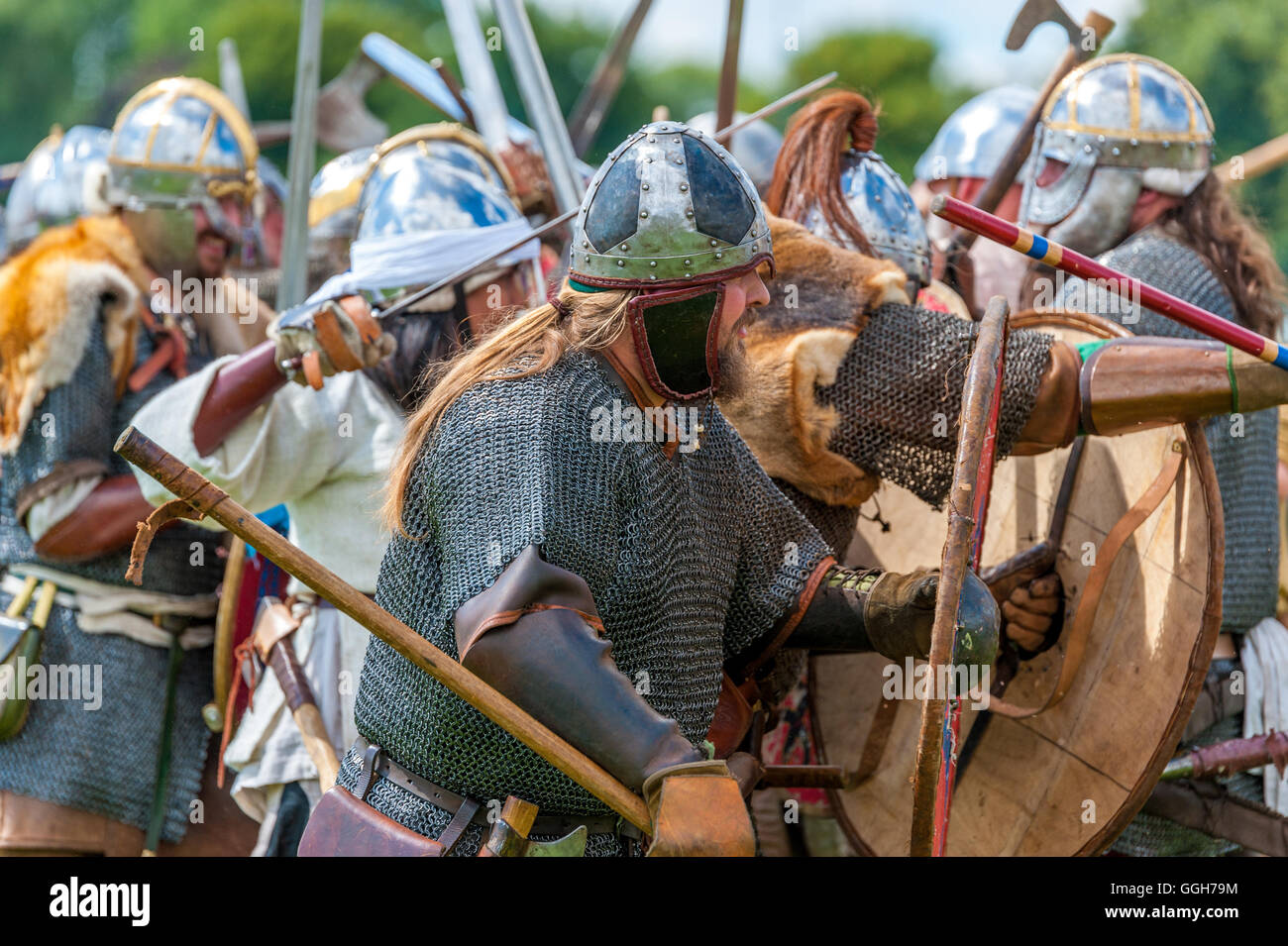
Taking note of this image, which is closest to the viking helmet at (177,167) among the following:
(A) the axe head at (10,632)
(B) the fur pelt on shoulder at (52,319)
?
(B) the fur pelt on shoulder at (52,319)

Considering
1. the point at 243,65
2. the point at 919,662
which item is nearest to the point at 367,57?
the point at 919,662

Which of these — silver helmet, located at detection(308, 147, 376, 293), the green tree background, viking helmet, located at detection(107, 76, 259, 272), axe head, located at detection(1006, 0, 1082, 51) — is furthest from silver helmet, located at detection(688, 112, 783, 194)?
the green tree background

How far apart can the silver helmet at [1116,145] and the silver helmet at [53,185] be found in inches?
200

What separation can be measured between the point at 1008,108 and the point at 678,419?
4373 millimetres

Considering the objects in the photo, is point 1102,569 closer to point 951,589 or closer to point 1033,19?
point 951,589

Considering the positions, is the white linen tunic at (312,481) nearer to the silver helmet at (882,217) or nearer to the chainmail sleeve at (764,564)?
the chainmail sleeve at (764,564)

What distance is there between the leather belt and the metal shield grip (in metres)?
0.84

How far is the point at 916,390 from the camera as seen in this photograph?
429 centimetres

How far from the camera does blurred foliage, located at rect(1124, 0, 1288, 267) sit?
75.6 ft

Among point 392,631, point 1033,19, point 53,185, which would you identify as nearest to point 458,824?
point 392,631

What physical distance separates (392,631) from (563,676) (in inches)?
12.4

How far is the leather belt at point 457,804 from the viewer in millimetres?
3275

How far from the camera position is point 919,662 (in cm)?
420

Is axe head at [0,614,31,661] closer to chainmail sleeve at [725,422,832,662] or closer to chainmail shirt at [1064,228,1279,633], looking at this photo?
chainmail sleeve at [725,422,832,662]
